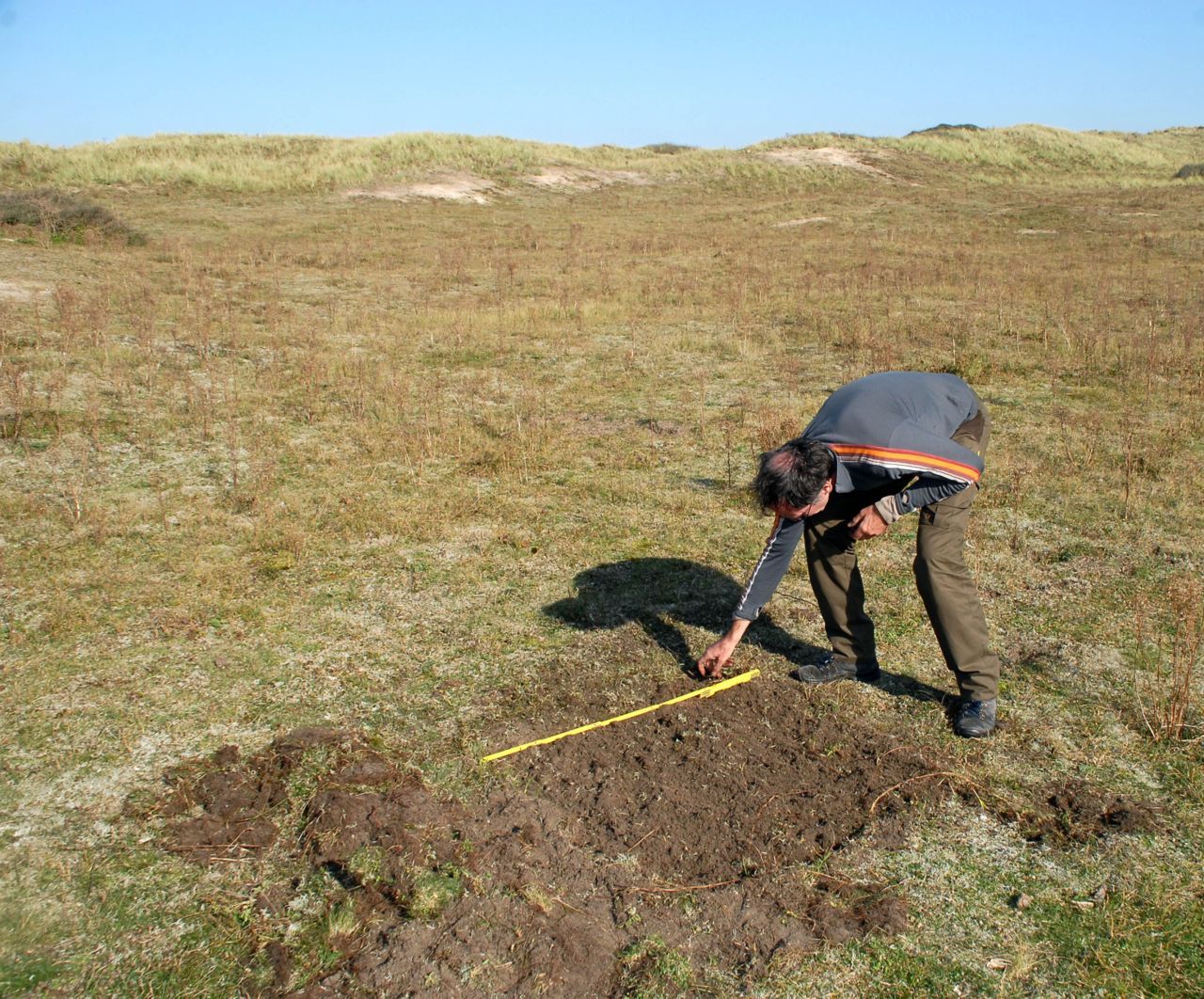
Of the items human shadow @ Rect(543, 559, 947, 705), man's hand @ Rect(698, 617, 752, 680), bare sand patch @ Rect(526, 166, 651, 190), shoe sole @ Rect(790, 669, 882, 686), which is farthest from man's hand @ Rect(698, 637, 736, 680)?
bare sand patch @ Rect(526, 166, 651, 190)

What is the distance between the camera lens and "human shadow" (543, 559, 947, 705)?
460 cm

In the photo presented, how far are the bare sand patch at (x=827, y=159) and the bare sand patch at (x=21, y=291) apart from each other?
32.7 m

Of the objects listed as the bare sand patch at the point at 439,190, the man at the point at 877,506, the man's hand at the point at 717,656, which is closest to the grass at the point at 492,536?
the man at the point at 877,506

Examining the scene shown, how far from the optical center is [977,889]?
3.11 metres

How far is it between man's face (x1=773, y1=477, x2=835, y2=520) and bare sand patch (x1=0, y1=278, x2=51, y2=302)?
11.4 metres

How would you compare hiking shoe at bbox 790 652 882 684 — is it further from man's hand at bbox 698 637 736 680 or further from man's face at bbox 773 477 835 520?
man's face at bbox 773 477 835 520

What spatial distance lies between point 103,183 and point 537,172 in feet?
47.0

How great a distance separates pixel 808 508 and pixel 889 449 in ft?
1.19

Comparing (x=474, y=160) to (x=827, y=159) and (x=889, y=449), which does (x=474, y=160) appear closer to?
(x=827, y=159)

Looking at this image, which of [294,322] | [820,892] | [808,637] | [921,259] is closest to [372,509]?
[808,637]

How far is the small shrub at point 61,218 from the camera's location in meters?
16.5

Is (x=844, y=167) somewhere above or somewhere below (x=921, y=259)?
above

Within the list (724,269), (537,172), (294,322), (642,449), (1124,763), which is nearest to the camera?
(1124,763)

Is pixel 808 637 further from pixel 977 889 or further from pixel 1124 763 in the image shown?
pixel 977 889
